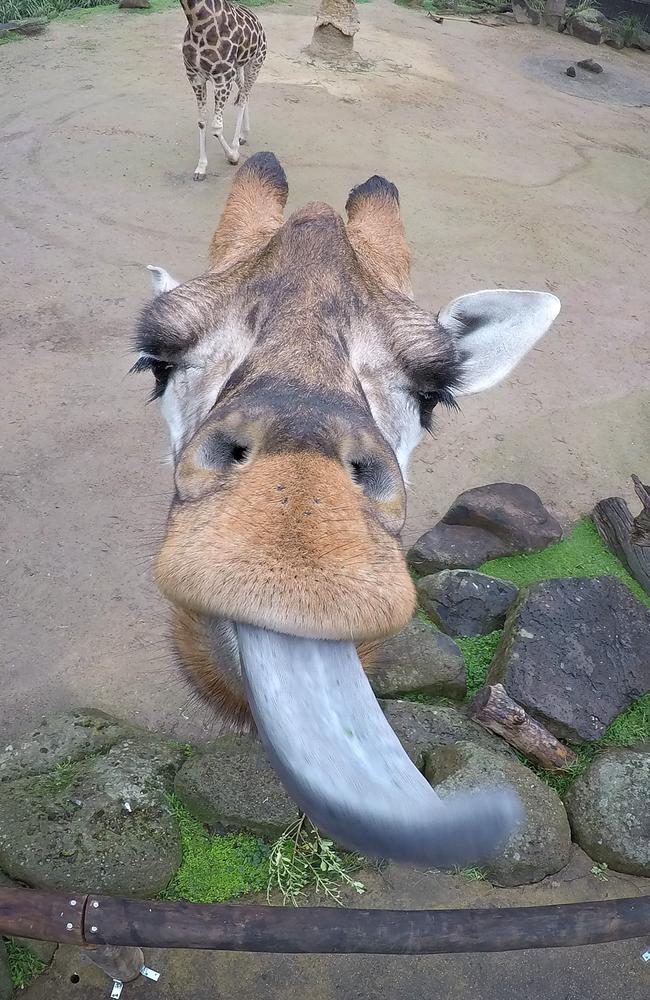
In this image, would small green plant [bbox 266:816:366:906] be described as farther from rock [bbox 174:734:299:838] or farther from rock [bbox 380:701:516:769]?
rock [bbox 380:701:516:769]

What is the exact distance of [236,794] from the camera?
413cm

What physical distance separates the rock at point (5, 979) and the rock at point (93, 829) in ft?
1.05

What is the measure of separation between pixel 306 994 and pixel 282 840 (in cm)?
69

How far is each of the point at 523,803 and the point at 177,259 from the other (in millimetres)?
7188

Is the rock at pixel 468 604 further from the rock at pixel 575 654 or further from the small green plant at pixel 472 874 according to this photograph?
the small green plant at pixel 472 874

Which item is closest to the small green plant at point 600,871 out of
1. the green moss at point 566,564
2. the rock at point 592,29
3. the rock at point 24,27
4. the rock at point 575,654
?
the rock at point 575,654

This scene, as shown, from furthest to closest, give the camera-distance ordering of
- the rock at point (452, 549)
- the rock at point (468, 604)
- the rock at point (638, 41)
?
the rock at point (638, 41) → the rock at point (452, 549) → the rock at point (468, 604)

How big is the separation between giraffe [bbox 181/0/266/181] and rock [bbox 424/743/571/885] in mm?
9113

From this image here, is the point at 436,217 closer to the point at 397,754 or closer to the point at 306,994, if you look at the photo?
the point at 306,994

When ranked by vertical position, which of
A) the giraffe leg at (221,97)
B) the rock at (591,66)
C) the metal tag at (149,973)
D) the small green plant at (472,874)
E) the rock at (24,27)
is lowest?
the metal tag at (149,973)

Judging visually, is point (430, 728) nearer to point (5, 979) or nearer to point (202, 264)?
point (5, 979)

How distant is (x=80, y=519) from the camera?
6.07 meters

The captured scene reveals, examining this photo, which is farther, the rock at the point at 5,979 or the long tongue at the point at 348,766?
the rock at the point at 5,979

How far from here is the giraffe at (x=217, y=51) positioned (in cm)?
1049
